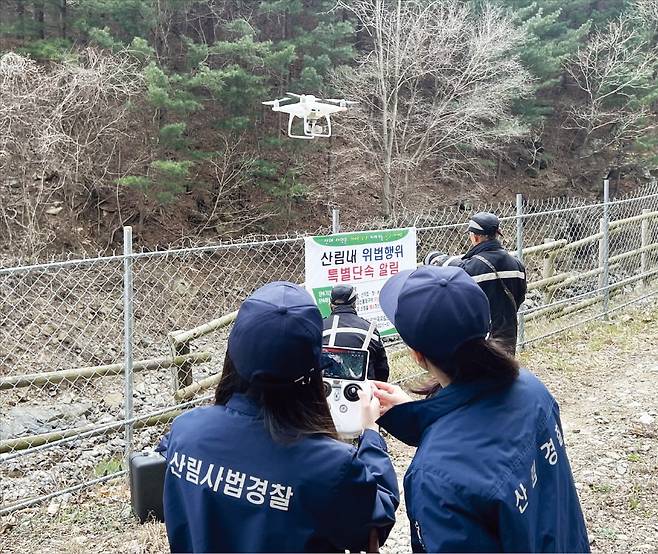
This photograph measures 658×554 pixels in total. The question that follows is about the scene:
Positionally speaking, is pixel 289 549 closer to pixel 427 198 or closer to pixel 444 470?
pixel 444 470

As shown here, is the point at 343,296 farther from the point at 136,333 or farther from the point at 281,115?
the point at 281,115

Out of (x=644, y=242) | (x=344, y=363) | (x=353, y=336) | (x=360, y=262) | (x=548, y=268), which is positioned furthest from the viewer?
(x=644, y=242)

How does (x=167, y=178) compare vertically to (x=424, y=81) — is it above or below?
below

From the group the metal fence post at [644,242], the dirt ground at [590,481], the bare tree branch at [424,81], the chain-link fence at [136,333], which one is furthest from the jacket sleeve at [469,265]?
the bare tree branch at [424,81]

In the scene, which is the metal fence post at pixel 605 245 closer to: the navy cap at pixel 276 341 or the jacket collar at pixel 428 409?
the jacket collar at pixel 428 409

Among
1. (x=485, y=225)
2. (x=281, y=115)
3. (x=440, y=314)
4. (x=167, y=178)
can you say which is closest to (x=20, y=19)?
(x=167, y=178)

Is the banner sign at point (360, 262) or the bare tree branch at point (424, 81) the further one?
the bare tree branch at point (424, 81)

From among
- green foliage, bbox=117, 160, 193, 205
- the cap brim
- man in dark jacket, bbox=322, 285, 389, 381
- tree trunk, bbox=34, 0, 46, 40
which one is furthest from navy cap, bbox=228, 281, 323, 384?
tree trunk, bbox=34, 0, 46, 40
